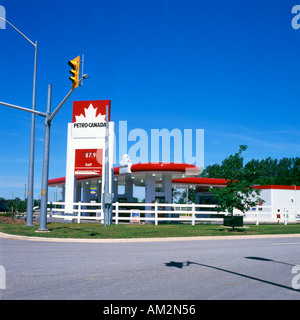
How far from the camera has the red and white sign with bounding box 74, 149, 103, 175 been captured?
31.0m

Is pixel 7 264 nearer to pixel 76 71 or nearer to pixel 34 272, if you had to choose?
pixel 34 272

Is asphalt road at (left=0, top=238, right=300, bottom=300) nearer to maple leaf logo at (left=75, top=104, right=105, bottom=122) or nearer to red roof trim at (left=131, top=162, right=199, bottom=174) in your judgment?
red roof trim at (left=131, top=162, right=199, bottom=174)

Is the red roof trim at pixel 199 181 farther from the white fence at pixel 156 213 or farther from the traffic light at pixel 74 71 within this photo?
the traffic light at pixel 74 71

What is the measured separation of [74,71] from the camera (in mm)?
15695

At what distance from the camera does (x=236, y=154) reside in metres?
23.8

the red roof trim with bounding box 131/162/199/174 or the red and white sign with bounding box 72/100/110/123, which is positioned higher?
the red and white sign with bounding box 72/100/110/123

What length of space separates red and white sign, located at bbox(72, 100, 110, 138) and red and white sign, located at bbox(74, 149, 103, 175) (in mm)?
1327

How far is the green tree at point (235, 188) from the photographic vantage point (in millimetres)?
23094

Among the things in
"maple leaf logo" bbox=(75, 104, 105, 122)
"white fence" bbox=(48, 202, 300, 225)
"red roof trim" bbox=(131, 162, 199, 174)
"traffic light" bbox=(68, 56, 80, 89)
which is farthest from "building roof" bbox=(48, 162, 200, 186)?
"traffic light" bbox=(68, 56, 80, 89)

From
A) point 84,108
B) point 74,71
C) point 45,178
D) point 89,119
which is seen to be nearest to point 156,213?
point 45,178

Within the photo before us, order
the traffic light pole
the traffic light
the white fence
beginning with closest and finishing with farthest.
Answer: the traffic light
the traffic light pole
the white fence
